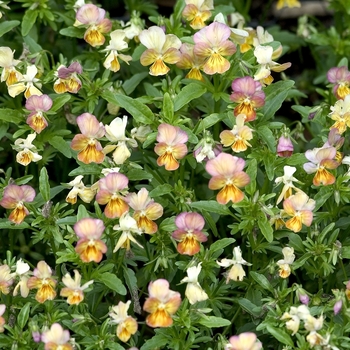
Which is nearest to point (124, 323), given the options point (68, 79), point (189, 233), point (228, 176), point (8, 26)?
point (189, 233)

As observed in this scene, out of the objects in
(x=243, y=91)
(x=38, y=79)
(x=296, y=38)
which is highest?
(x=243, y=91)

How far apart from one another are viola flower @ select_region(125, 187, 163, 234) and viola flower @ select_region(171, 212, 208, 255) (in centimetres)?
9

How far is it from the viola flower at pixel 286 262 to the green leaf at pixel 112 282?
57 centimetres

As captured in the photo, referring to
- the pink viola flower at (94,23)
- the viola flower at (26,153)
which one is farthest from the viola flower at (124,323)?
the pink viola flower at (94,23)

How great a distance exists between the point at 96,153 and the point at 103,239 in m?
0.32

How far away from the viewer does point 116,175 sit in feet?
9.50

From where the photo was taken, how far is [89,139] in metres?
3.12

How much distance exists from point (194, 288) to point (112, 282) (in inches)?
11.6

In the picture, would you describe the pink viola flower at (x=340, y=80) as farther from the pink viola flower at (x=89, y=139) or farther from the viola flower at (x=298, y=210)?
the pink viola flower at (x=89, y=139)

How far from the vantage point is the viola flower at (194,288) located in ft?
9.25

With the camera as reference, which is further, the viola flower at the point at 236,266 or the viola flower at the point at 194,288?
the viola flower at the point at 236,266

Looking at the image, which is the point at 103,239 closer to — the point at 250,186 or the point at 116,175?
the point at 116,175

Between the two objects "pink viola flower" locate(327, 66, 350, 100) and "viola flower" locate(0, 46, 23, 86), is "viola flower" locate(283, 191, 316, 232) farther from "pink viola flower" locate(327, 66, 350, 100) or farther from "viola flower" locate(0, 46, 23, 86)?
"viola flower" locate(0, 46, 23, 86)

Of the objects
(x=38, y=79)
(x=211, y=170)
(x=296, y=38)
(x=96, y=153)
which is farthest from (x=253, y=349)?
(x=296, y=38)
